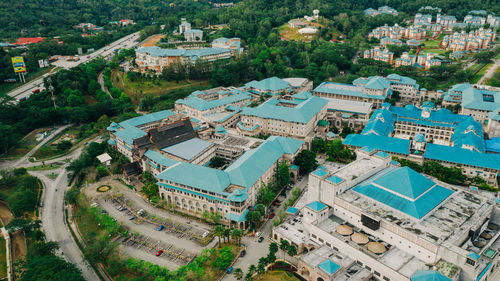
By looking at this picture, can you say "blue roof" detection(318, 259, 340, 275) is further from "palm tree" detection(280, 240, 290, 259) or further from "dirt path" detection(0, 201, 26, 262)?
"dirt path" detection(0, 201, 26, 262)

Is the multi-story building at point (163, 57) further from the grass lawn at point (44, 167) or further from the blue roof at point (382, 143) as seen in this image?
the blue roof at point (382, 143)

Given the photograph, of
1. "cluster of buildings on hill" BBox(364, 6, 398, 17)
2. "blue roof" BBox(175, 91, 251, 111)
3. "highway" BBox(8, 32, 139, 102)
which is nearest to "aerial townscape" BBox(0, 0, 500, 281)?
"blue roof" BBox(175, 91, 251, 111)

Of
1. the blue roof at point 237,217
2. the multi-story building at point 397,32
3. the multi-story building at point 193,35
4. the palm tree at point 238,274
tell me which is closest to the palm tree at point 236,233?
the blue roof at point 237,217

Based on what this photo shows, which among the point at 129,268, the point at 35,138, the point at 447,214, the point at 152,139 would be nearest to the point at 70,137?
the point at 35,138

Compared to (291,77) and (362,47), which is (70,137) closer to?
(291,77)

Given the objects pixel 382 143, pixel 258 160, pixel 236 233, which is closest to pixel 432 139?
pixel 382 143

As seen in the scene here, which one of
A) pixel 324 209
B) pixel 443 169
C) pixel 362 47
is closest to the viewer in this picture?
pixel 324 209
